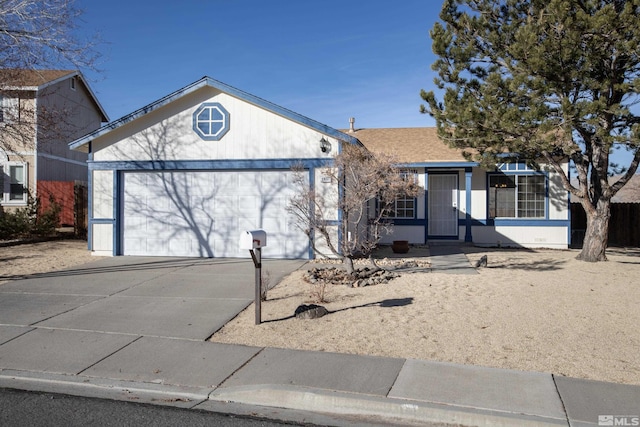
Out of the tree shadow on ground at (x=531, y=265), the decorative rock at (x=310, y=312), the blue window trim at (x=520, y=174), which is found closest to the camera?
the decorative rock at (x=310, y=312)

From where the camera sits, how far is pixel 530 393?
516cm

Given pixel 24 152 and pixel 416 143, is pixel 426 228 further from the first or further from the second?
pixel 24 152

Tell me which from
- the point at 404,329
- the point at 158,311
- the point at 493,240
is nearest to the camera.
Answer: the point at 404,329

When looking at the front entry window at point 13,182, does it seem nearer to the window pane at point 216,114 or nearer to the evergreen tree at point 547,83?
the window pane at point 216,114

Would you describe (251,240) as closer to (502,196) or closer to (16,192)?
(502,196)

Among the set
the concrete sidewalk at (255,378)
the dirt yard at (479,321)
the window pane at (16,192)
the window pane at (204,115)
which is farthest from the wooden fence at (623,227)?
the window pane at (16,192)

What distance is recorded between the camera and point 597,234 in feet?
46.6

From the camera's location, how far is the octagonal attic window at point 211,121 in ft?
46.2

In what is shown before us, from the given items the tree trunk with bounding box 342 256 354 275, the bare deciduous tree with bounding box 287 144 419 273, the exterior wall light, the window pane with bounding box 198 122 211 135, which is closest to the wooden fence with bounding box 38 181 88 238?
the window pane with bounding box 198 122 211 135

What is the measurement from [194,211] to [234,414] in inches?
395

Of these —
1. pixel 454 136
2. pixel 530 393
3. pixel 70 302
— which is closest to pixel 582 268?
pixel 454 136

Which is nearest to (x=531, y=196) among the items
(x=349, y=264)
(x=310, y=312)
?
(x=349, y=264)

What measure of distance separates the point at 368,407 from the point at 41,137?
52.1 ft

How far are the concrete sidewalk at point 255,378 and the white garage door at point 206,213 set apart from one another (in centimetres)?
560
